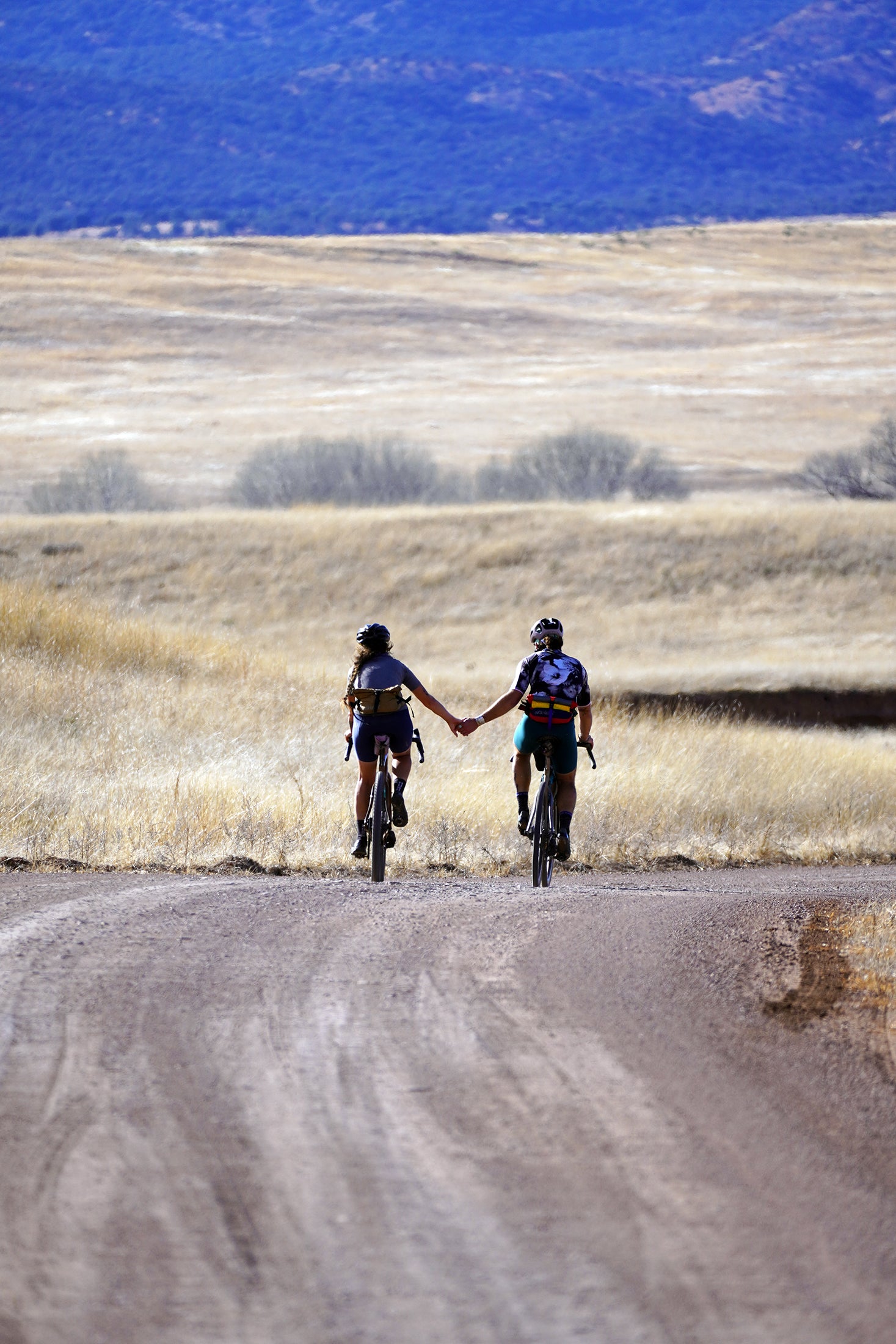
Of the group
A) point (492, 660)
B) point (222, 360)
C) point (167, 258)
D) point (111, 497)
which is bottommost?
point (492, 660)

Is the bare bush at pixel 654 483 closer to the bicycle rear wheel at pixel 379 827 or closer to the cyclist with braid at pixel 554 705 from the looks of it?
the cyclist with braid at pixel 554 705

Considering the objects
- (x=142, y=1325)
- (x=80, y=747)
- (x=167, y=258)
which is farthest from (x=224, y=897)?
(x=167, y=258)

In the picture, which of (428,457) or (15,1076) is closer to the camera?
(15,1076)

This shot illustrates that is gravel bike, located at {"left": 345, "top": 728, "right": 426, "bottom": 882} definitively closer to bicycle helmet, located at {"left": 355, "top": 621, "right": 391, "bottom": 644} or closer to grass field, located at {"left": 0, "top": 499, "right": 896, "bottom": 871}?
bicycle helmet, located at {"left": 355, "top": 621, "right": 391, "bottom": 644}

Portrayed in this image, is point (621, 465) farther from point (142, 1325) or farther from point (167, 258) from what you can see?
point (167, 258)

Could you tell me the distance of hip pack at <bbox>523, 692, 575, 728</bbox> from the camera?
940 centimetres

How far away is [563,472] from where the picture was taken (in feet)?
152

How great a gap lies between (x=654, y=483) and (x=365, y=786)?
123ft

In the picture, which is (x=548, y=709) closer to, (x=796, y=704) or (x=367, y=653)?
(x=367, y=653)

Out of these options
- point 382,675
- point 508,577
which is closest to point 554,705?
point 382,675

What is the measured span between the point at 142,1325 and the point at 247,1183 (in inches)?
26.2

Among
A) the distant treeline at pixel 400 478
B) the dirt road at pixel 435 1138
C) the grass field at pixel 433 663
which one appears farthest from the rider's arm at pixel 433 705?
the distant treeline at pixel 400 478

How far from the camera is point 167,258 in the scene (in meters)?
106

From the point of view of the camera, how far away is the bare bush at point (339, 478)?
45.0m
